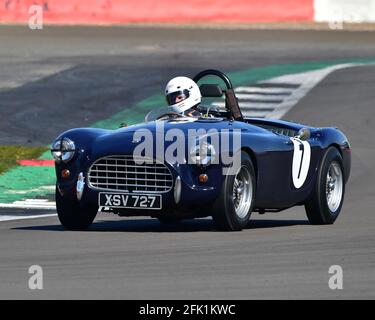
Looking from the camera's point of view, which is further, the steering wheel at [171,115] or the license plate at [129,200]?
the steering wheel at [171,115]

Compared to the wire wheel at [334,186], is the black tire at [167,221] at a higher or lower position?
lower

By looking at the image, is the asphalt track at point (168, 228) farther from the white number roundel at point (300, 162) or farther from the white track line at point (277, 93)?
the white number roundel at point (300, 162)

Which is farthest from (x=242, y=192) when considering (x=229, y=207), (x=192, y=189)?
(x=192, y=189)

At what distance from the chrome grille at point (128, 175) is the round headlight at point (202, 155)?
25cm

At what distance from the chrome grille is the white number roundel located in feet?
5.30

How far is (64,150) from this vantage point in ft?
39.1

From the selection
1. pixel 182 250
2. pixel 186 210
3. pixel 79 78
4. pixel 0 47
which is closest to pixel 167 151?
pixel 186 210

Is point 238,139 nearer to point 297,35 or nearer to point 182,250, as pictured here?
point 182,250

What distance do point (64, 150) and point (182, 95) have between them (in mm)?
1388

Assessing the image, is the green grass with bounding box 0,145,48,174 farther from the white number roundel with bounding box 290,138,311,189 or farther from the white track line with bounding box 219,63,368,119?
the white number roundel with bounding box 290,138,311,189

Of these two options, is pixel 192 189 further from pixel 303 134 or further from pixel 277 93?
pixel 277 93

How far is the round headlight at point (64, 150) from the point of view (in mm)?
11828

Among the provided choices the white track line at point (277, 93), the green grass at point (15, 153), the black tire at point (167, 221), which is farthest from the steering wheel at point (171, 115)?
the white track line at point (277, 93)

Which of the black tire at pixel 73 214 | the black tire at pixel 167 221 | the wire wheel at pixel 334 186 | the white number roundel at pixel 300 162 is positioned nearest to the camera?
the black tire at pixel 73 214
